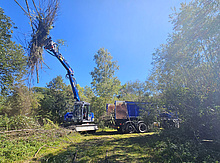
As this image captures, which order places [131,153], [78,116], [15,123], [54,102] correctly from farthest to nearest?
[54,102]
[78,116]
[15,123]
[131,153]

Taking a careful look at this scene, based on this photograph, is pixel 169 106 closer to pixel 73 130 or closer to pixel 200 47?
pixel 200 47

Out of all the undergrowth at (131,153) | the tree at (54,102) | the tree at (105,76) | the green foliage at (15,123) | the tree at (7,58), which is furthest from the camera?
the tree at (105,76)

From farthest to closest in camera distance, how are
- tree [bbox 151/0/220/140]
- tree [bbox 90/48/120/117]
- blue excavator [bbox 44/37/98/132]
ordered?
1. tree [bbox 90/48/120/117]
2. blue excavator [bbox 44/37/98/132]
3. tree [bbox 151/0/220/140]

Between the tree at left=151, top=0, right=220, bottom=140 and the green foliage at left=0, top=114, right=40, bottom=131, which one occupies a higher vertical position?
the tree at left=151, top=0, right=220, bottom=140

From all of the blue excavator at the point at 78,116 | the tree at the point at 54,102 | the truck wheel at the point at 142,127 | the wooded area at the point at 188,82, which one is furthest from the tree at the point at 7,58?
the truck wheel at the point at 142,127

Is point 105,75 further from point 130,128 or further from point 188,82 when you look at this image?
point 188,82

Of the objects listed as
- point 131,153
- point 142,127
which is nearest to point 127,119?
point 142,127

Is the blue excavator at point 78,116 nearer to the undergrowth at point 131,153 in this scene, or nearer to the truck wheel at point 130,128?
the truck wheel at point 130,128

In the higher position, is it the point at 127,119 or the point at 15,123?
the point at 15,123

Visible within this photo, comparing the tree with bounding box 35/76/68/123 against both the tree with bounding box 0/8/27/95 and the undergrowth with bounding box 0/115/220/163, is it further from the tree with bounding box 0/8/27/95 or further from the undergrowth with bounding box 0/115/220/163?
the undergrowth with bounding box 0/115/220/163

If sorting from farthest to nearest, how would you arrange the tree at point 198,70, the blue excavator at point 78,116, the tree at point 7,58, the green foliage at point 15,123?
1. the blue excavator at point 78,116
2. the tree at point 7,58
3. the green foliage at point 15,123
4. the tree at point 198,70

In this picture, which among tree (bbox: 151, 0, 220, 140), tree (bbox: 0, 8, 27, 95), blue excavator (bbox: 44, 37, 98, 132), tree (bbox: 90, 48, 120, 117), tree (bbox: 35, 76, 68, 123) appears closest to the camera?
tree (bbox: 151, 0, 220, 140)

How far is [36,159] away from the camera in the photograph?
14.9 feet

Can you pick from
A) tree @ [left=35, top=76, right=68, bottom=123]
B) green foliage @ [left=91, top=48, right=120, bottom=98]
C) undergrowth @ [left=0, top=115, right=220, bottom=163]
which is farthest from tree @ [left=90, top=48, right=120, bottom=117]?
undergrowth @ [left=0, top=115, right=220, bottom=163]
